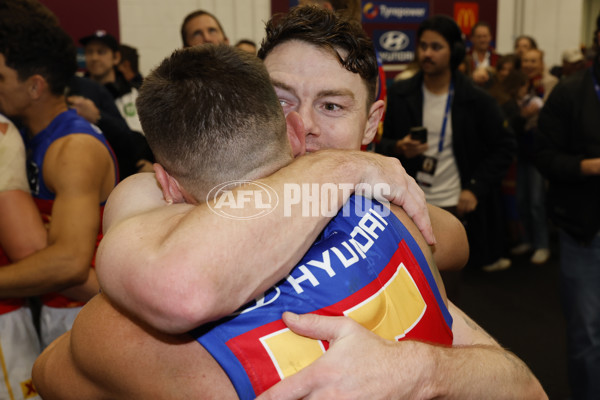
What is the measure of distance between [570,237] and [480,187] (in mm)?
793

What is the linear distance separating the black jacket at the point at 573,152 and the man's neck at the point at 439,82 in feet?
2.53

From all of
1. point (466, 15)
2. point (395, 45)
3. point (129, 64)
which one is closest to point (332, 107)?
point (129, 64)

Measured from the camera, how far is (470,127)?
3.46 metres

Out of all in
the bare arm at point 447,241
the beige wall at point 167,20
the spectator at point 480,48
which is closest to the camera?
the bare arm at point 447,241

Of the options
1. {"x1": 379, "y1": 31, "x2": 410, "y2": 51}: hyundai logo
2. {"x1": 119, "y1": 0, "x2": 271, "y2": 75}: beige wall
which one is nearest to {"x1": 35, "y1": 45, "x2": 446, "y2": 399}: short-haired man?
{"x1": 119, "y1": 0, "x2": 271, "y2": 75}: beige wall

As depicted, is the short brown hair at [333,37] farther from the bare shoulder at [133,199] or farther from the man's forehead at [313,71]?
the bare shoulder at [133,199]

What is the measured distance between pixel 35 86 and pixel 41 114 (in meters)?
0.11

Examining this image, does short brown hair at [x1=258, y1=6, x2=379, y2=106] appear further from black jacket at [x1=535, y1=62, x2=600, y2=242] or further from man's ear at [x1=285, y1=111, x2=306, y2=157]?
black jacket at [x1=535, y1=62, x2=600, y2=242]

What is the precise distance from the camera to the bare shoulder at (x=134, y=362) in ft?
2.92

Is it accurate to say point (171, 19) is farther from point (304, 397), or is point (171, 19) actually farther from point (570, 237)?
point (304, 397)

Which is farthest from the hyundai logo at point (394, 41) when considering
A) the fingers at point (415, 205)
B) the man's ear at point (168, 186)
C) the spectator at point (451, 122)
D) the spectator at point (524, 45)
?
the man's ear at point (168, 186)

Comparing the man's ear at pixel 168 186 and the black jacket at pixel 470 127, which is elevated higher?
the man's ear at pixel 168 186

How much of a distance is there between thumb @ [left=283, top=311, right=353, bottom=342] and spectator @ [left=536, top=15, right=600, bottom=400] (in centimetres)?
224

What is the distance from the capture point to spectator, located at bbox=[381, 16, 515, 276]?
3.46 meters
